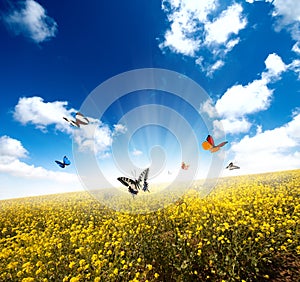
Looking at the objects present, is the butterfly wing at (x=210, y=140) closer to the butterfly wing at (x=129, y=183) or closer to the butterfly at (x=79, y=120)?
the butterfly wing at (x=129, y=183)

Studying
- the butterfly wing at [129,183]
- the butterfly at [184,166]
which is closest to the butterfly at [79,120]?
the butterfly wing at [129,183]

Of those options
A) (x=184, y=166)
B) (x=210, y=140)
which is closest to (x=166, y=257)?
(x=210, y=140)

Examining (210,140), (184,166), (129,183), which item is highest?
(210,140)

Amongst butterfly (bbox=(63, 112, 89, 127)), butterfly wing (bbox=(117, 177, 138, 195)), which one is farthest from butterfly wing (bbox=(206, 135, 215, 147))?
butterfly (bbox=(63, 112, 89, 127))

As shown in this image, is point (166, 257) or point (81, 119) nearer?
point (166, 257)

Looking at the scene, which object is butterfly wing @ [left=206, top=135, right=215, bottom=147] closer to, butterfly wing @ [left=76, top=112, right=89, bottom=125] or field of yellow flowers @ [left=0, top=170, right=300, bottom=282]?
field of yellow flowers @ [left=0, top=170, right=300, bottom=282]

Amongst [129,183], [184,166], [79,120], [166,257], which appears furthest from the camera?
[184,166]

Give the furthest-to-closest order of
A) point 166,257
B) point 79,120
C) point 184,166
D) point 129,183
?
point 184,166 → point 129,183 → point 79,120 → point 166,257

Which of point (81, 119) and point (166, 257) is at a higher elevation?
point (81, 119)

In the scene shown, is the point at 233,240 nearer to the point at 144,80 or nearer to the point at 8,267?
the point at 8,267

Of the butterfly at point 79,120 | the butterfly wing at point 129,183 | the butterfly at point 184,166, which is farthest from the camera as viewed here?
the butterfly at point 184,166

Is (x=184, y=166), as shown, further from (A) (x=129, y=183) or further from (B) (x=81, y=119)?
(B) (x=81, y=119)

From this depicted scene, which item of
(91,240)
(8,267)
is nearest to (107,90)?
(91,240)

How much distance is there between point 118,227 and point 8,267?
10.2 ft
